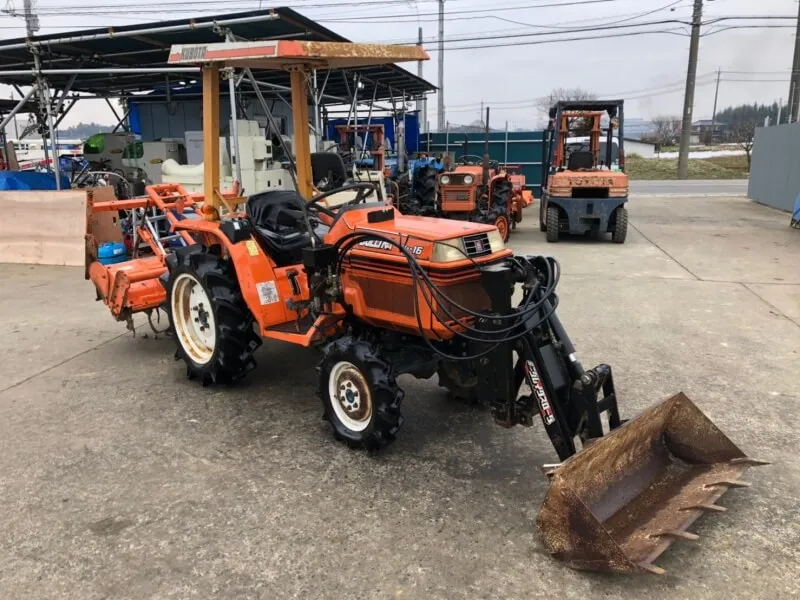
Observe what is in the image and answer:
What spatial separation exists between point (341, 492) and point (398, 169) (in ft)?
46.6

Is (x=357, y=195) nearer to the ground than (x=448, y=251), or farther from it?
farther from it

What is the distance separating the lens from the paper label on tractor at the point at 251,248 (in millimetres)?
4176

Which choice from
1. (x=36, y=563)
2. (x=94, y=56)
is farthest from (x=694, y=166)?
(x=36, y=563)

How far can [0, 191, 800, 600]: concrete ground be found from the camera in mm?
2535

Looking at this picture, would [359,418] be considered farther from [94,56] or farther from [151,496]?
[94,56]

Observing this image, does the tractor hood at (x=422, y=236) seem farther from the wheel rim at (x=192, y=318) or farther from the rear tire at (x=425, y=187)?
the rear tire at (x=425, y=187)

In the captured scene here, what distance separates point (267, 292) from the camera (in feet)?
13.4

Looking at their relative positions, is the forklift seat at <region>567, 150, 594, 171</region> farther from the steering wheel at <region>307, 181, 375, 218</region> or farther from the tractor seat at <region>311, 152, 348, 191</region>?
the steering wheel at <region>307, 181, 375, 218</region>

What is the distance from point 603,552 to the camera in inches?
96.0

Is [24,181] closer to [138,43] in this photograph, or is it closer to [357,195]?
[138,43]

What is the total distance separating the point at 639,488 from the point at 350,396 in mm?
1537

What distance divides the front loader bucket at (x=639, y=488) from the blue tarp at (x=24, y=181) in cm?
1140

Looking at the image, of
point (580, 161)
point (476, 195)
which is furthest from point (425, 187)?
point (580, 161)

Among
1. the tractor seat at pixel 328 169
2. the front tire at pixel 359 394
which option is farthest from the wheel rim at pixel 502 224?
the front tire at pixel 359 394
